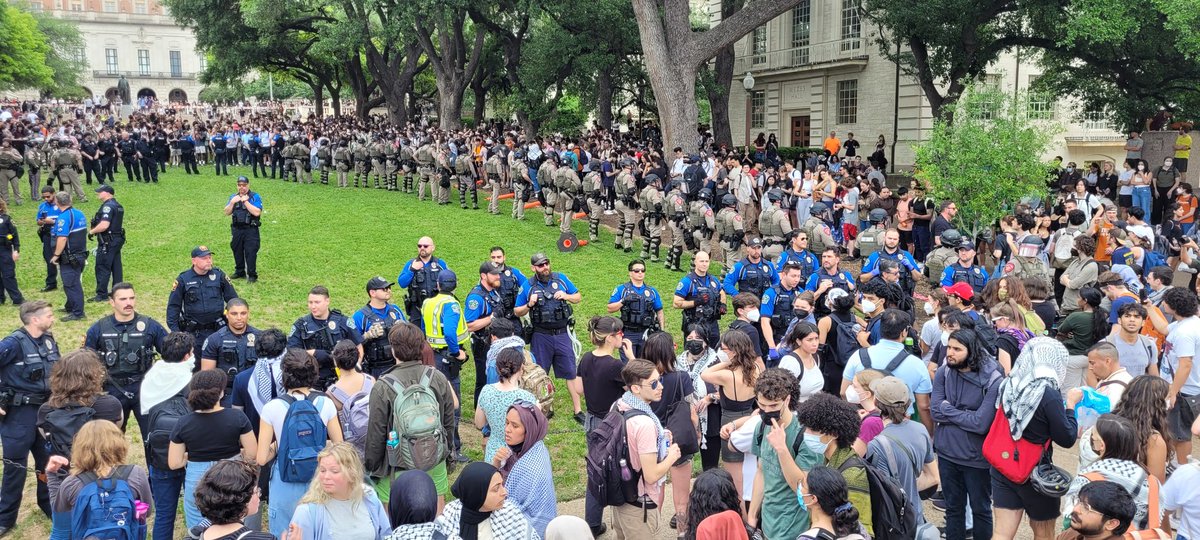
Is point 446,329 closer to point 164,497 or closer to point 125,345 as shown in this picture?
point 125,345

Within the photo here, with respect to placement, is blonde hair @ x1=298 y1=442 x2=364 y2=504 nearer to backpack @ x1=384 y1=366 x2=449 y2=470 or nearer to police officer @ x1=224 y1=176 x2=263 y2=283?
backpack @ x1=384 y1=366 x2=449 y2=470

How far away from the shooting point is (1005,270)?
35.9 feet

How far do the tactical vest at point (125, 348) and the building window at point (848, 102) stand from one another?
29.2 m

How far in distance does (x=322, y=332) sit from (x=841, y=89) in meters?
29.3

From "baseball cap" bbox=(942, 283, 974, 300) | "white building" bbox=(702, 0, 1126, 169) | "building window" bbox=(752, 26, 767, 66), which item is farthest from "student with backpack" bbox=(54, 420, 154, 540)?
"building window" bbox=(752, 26, 767, 66)

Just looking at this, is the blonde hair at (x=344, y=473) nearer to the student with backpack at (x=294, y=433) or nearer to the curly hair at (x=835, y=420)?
the student with backpack at (x=294, y=433)

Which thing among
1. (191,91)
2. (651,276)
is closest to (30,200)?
(651,276)

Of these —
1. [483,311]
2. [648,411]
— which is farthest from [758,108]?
[648,411]

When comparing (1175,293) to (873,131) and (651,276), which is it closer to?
(651,276)

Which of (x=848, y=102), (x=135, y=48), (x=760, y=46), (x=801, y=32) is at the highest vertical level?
(x=135, y=48)

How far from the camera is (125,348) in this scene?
25.0 feet

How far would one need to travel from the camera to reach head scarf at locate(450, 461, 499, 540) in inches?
173

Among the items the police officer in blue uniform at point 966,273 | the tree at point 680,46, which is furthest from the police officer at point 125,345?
the tree at point 680,46

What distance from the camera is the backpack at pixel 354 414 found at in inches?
244
